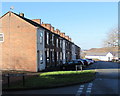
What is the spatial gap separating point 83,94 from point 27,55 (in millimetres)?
15044

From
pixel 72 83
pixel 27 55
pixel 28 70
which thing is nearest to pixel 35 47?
pixel 27 55

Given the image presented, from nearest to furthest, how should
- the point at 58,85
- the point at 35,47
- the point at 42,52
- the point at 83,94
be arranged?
1. the point at 83,94
2. the point at 58,85
3. the point at 35,47
4. the point at 42,52

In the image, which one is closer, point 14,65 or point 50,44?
point 14,65

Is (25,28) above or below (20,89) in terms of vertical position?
above

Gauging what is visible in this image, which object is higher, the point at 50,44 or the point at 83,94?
the point at 50,44

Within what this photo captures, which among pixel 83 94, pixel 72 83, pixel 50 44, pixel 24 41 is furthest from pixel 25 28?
pixel 83 94

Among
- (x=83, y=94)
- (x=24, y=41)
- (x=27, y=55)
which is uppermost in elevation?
(x=24, y=41)

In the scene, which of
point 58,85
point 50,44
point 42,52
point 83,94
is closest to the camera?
point 83,94

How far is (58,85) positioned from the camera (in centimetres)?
1243

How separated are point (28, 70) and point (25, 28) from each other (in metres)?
5.31

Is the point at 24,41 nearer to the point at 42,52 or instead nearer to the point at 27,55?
the point at 27,55

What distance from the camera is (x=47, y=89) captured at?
11.6m

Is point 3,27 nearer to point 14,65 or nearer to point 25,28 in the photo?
point 25,28

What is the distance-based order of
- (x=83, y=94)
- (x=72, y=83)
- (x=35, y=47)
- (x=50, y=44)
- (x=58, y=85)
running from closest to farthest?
(x=83, y=94)
(x=58, y=85)
(x=72, y=83)
(x=35, y=47)
(x=50, y=44)
